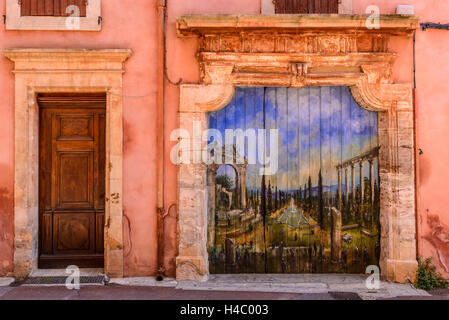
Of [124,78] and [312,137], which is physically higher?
[124,78]

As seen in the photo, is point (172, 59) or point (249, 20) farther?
point (172, 59)

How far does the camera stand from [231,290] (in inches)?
202

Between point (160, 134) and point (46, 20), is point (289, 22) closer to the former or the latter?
point (160, 134)

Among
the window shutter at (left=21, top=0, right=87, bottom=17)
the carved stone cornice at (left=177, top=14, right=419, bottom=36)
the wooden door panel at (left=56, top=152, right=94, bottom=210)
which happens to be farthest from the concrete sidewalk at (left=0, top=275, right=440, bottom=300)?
the window shutter at (left=21, top=0, right=87, bottom=17)

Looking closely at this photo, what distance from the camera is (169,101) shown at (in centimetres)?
553

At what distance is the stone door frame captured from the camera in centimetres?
545

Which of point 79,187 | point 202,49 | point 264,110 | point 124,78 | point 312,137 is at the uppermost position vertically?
point 202,49

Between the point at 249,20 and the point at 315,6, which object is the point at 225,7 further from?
the point at 315,6

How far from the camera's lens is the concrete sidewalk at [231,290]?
4883 millimetres

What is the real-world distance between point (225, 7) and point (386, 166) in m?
2.85

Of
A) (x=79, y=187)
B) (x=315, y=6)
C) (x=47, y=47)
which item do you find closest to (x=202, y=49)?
(x=315, y=6)

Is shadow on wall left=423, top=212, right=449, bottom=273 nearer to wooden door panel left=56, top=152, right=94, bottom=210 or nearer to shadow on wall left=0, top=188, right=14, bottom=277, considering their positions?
wooden door panel left=56, top=152, right=94, bottom=210

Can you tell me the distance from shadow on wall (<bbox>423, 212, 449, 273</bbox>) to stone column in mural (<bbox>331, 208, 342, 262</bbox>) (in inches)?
40.8

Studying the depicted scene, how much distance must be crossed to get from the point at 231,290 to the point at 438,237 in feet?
8.74
